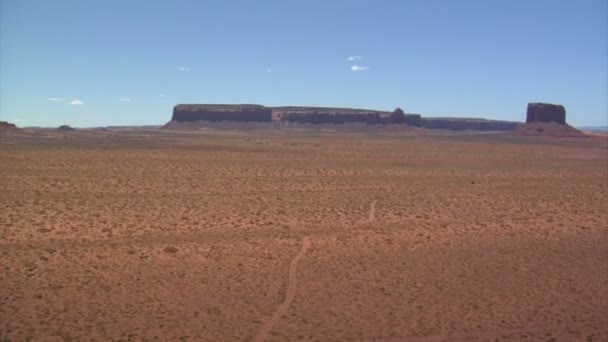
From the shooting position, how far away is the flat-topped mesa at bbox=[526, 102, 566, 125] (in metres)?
106

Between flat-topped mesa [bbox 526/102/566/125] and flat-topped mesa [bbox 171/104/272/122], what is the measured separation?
228 ft

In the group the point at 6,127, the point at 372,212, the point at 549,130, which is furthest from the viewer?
the point at 549,130

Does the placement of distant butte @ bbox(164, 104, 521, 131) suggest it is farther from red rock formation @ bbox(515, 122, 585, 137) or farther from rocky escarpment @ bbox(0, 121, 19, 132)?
rocky escarpment @ bbox(0, 121, 19, 132)

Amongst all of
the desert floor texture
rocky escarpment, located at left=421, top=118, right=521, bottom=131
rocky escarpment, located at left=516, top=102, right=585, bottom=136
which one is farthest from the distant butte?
the desert floor texture

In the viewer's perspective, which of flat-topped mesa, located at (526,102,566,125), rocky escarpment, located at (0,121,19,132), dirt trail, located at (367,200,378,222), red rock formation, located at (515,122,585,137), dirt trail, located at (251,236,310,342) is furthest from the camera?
flat-topped mesa, located at (526,102,566,125)

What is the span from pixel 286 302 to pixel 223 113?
139 metres

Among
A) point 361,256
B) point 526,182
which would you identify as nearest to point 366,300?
point 361,256

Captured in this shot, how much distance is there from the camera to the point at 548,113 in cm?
10600

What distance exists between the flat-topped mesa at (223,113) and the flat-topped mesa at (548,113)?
69427 millimetres

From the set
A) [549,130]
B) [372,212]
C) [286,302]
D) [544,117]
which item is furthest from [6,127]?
[544,117]

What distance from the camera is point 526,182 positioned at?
23656mm

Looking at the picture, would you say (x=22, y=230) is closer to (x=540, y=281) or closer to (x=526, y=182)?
(x=540, y=281)

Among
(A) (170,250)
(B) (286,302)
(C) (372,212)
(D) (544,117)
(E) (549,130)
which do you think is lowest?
(B) (286,302)

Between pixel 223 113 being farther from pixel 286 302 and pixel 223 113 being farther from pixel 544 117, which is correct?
pixel 286 302
